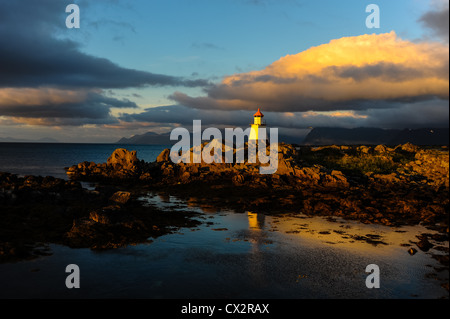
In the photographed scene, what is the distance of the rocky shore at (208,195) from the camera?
57.0 feet

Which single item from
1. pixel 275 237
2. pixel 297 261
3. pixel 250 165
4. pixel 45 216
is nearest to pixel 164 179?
pixel 250 165

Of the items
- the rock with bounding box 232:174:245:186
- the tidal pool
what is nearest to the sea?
the tidal pool

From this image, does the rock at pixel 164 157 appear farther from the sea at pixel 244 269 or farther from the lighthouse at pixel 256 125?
the sea at pixel 244 269

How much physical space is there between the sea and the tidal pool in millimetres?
36

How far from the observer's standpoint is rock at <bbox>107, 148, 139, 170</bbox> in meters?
48.7

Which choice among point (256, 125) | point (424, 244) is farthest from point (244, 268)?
point (256, 125)

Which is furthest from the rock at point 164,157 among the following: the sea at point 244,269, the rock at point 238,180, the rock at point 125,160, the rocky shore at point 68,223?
the sea at point 244,269

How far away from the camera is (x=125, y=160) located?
50.8 meters

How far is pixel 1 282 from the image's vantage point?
11.6 metres

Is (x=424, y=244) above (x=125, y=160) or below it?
below

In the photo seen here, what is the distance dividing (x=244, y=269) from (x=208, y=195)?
19.4 meters

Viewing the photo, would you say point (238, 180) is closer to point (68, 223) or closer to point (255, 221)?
point (255, 221)

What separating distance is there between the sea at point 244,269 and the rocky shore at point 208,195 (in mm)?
1643
